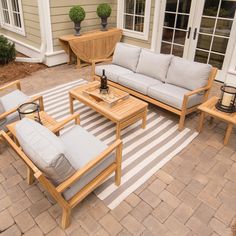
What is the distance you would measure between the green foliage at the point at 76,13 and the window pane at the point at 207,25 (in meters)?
2.61

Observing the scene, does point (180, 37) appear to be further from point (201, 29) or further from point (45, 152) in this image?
point (45, 152)

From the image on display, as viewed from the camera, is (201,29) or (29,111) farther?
(201,29)

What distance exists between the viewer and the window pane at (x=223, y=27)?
4445mm

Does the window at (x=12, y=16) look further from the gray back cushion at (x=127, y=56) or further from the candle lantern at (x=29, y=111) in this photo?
the candle lantern at (x=29, y=111)

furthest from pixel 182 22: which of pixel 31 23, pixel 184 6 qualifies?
pixel 31 23

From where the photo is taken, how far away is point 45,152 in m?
1.70

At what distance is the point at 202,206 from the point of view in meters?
2.30

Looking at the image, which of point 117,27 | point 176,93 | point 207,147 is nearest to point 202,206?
point 207,147

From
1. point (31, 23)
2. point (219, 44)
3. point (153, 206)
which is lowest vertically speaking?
point (153, 206)

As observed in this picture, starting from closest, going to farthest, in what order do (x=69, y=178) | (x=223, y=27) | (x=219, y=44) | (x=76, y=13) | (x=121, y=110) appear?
(x=69, y=178)
(x=121, y=110)
(x=223, y=27)
(x=219, y=44)
(x=76, y=13)

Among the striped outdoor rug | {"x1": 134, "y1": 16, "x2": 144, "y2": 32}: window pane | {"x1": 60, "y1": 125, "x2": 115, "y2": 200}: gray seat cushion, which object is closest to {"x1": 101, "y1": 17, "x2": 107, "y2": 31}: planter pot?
{"x1": 134, "y1": 16, "x2": 144, "y2": 32}: window pane

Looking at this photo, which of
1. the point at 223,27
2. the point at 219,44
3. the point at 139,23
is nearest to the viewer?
the point at 223,27

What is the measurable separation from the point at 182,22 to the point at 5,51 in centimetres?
401

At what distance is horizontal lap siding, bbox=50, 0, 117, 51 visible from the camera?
17.2 ft
